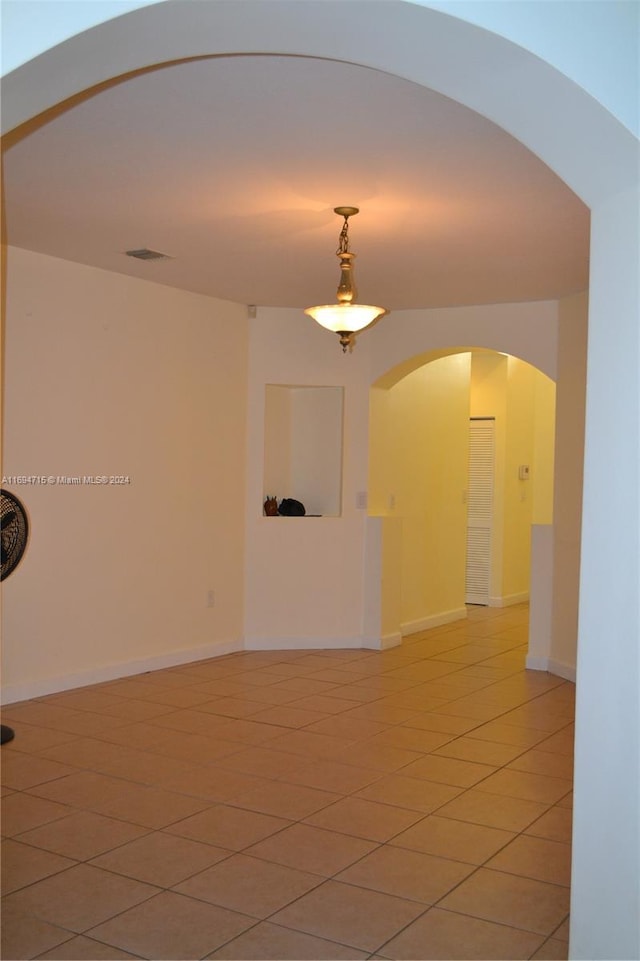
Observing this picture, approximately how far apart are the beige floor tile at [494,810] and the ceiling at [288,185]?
98.1 inches

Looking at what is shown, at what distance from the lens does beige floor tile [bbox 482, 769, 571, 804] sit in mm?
3963

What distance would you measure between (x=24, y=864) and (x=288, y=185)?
9.05ft

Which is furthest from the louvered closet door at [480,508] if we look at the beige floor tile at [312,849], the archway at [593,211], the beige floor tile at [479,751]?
the archway at [593,211]

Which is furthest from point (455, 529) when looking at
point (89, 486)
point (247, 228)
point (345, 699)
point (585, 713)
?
point (585, 713)

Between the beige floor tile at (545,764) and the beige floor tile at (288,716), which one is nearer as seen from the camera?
the beige floor tile at (545,764)

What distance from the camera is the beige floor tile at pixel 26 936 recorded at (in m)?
2.62

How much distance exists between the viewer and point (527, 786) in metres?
4.08

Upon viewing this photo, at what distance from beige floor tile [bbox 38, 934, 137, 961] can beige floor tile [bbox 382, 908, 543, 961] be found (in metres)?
0.74

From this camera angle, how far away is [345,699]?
5.58 metres

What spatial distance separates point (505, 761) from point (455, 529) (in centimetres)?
421

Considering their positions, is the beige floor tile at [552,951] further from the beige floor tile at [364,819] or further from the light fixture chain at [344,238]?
the light fixture chain at [344,238]

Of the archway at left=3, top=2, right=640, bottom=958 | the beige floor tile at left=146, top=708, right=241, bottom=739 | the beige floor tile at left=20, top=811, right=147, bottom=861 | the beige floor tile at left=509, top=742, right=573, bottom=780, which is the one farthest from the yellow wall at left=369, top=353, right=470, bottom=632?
the archway at left=3, top=2, right=640, bottom=958

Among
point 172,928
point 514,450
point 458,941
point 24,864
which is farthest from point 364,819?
point 514,450

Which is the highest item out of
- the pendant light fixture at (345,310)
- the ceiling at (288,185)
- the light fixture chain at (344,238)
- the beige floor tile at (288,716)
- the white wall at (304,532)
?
the ceiling at (288,185)
